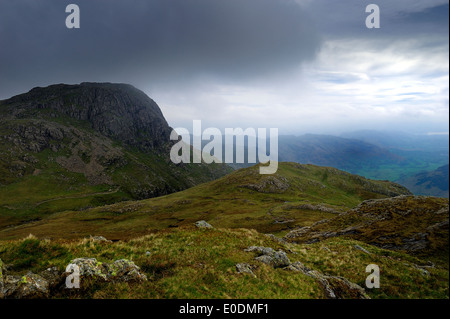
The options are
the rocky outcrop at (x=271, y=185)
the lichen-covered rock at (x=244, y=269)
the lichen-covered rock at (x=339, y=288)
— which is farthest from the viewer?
the rocky outcrop at (x=271, y=185)

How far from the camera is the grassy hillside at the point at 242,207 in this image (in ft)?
241

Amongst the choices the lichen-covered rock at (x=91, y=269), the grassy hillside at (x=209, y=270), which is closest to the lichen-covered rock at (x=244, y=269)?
the grassy hillside at (x=209, y=270)

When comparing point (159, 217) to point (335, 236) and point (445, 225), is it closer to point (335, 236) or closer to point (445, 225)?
point (335, 236)

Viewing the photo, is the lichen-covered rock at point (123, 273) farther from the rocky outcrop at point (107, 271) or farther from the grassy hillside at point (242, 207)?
the grassy hillside at point (242, 207)

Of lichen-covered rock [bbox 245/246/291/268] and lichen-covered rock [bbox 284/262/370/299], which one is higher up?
lichen-covered rock [bbox 245/246/291/268]

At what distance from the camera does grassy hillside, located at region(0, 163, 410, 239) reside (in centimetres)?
7338

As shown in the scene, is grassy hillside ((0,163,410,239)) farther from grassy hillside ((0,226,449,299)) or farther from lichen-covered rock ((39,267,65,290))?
lichen-covered rock ((39,267,65,290))

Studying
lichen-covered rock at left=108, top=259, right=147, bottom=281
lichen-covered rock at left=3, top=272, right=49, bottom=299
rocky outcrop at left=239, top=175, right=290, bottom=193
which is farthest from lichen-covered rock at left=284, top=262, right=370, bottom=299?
rocky outcrop at left=239, top=175, right=290, bottom=193

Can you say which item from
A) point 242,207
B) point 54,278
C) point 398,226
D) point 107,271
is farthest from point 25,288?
point 242,207

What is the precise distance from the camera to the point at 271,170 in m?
154

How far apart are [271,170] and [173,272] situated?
146 meters

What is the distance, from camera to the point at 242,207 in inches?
3841

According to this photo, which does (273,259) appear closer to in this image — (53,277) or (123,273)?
(123,273)
